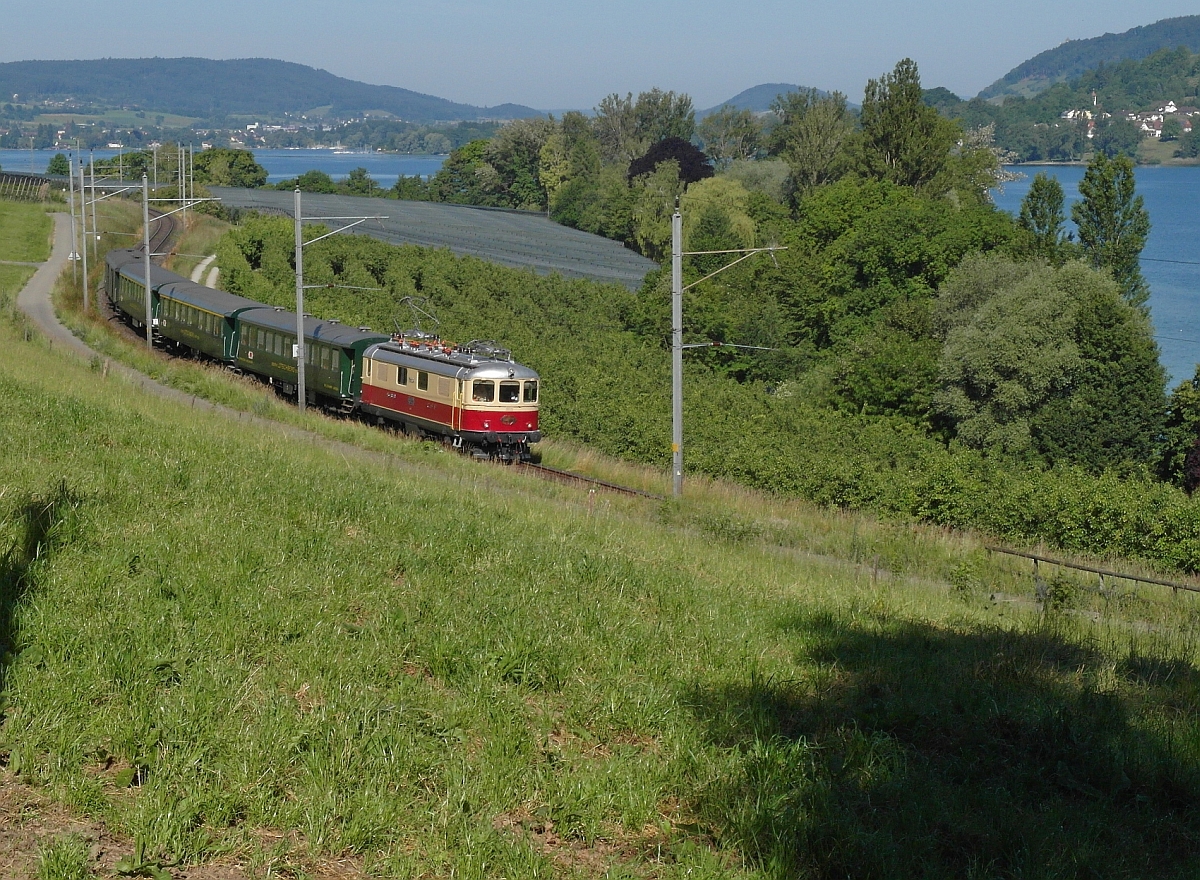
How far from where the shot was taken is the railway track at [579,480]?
26.4 m

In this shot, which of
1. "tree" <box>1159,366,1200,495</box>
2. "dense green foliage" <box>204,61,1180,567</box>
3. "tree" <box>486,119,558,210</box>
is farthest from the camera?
"tree" <box>486,119,558,210</box>

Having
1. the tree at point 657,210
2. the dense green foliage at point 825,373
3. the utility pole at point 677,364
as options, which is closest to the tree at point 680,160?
the tree at point 657,210

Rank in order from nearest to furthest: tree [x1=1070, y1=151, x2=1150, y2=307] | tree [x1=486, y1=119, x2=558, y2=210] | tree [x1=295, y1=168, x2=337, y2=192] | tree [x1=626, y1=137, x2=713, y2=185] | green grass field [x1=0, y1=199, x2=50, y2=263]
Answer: tree [x1=1070, y1=151, x2=1150, y2=307] → green grass field [x1=0, y1=199, x2=50, y2=263] → tree [x1=626, y1=137, x2=713, y2=185] → tree [x1=295, y1=168, x2=337, y2=192] → tree [x1=486, y1=119, x2=558, y2=210]

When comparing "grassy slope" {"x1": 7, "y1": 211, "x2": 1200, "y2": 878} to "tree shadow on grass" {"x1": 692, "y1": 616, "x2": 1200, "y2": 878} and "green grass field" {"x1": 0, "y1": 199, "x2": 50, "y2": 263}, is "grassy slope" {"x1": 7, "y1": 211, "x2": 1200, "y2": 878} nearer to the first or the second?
"tree shadow on grass" {"x1": 692, "y1": 616, "x2": 1200, "y2": 878}

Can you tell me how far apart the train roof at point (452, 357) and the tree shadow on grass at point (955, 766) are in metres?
19.8

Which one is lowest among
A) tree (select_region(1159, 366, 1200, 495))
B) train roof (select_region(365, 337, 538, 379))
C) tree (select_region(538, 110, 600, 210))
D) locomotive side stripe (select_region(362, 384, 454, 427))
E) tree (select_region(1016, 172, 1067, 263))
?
tree (select_region(1159, 366, 1200, 495))

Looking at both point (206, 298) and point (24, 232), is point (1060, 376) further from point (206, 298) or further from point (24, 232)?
point (24, 232)

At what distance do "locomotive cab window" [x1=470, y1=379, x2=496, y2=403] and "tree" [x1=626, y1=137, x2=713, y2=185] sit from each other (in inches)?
2978

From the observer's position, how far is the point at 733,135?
14688cm

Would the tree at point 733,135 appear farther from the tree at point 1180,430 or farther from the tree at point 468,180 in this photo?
the tree at point 1180,430

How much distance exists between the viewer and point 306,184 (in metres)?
143

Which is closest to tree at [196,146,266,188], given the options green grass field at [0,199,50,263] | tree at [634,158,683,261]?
green grass field at [0,199,50,263]

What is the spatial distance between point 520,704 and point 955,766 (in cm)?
285

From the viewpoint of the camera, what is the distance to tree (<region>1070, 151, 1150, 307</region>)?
63.3 metres
